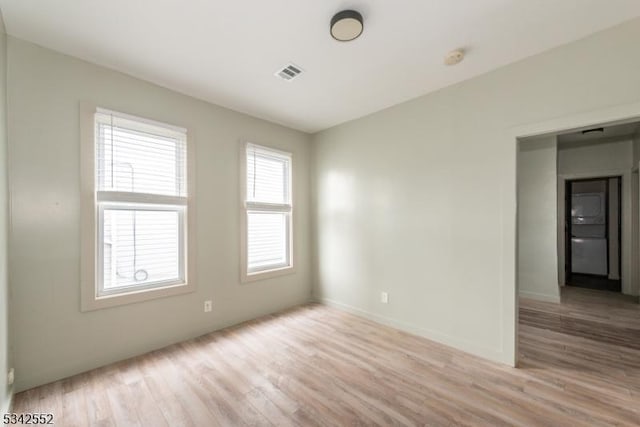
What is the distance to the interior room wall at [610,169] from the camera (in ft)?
14.7

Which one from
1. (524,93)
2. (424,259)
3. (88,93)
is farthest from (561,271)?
(88,93)

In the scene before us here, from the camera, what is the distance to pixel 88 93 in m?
2.31

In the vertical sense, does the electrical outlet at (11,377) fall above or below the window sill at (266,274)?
below

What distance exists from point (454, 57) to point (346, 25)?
105 cm

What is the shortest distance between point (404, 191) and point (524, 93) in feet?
4.58

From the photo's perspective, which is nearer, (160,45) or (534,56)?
(160,45)

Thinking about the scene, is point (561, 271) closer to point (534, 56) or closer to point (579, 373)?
point (579, 373)

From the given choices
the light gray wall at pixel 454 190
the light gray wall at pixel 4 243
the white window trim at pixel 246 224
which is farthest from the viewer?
the white window trim at pixel 246 224

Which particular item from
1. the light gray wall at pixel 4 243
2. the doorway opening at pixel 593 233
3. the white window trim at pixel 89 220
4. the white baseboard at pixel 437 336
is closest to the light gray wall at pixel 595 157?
the doorway opening at pixel 593 233

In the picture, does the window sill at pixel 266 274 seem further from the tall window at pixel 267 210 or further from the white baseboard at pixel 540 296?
the white baseboard at pixel 540 296

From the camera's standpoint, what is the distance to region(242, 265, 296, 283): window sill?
3381mm

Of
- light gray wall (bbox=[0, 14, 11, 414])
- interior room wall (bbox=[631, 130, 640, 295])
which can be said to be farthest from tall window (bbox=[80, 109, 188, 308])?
interior room wall (bbox=[631, 130, 640, 295])

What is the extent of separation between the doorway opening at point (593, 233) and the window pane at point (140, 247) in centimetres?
707

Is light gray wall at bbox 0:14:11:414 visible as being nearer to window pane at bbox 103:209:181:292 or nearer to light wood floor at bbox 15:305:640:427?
light wood floor at bbox 15:305:640:427
